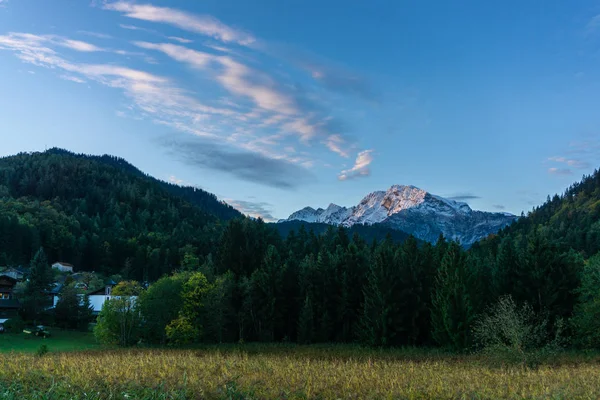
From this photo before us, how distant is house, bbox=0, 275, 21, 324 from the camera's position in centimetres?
8594

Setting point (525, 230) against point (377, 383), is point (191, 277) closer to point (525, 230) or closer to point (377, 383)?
point (377, 383)

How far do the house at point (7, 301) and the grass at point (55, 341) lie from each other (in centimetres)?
1813

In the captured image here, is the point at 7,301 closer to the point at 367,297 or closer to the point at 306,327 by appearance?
the point at 306,327

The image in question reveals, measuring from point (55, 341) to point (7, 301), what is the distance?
37268mm

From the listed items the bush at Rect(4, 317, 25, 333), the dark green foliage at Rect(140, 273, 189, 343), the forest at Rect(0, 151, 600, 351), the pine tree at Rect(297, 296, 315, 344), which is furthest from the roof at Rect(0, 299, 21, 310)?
the pine tree at Rect(297, 296, 315, 344)

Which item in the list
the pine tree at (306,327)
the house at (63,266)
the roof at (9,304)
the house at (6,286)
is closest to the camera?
the pine tree at (306,327)

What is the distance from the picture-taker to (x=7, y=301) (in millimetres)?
87938

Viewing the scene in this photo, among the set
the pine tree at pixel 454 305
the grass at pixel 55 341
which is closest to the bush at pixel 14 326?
the grass at pixel 55 341

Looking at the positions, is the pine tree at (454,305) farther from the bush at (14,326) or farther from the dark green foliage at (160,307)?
the bush at (14,326)

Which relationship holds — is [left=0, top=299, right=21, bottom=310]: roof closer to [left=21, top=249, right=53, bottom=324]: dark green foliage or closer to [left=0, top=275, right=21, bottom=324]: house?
[left=0, top=275, right=21, bottom=324]: house

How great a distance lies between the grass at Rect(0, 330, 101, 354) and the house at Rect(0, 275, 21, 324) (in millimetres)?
18131

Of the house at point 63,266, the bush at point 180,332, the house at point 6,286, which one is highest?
the house at point 63,266

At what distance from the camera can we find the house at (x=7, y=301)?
282 feet

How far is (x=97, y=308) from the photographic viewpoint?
100m
